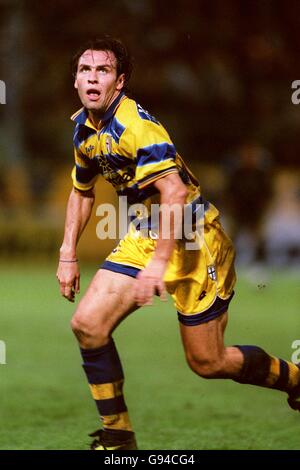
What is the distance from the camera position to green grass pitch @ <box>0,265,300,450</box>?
613 centimetres

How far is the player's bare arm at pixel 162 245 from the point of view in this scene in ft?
15.8

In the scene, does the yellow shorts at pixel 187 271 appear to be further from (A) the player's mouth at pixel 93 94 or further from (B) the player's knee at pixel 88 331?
(A) the player's mouth at pixel 93 94

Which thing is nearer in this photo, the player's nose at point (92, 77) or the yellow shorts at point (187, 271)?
the player's nose at point (92, 77)

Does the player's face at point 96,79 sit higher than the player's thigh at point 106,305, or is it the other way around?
the player's face at point 96,79

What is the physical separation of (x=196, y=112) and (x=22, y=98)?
3.50 m

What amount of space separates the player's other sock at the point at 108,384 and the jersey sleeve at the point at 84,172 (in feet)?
2.96

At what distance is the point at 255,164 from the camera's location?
16.9 meters

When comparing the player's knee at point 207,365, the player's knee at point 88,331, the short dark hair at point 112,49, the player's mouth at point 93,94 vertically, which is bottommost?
the player's knee at point 207,365

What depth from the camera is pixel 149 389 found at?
7660 mm

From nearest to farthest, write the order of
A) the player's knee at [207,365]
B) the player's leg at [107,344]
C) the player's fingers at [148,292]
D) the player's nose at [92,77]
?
the player's fingers at [148,292] < the player's nose at [92,77] < the player's leg at [107,344] < the player's knee at [207,365]

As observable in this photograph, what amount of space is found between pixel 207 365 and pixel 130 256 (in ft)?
2.23

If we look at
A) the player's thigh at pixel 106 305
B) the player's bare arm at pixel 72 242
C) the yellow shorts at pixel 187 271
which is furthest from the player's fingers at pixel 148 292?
the player's bare arm at pixel 72 242

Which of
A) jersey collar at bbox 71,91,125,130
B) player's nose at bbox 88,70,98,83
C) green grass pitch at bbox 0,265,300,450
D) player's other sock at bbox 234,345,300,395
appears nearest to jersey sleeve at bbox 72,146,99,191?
jersey collar at bbox 71,91,125,130

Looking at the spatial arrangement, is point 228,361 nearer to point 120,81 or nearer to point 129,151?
point 129,151
